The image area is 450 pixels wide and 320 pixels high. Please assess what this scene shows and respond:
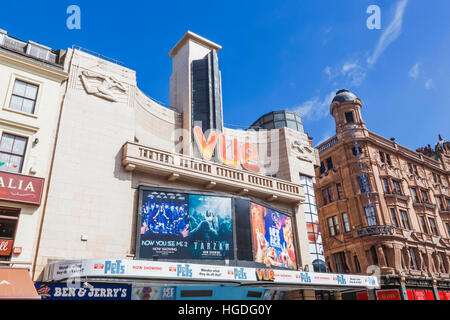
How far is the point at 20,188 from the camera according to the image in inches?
654

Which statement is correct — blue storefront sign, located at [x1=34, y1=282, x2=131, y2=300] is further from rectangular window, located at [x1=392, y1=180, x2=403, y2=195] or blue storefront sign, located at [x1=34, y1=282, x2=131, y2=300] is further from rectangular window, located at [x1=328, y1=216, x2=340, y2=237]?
rectangular window, located at [x1=392, y1=180, x2=403, y2=195]

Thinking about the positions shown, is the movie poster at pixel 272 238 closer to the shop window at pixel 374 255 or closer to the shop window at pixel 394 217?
the shop window at pixel 374 255

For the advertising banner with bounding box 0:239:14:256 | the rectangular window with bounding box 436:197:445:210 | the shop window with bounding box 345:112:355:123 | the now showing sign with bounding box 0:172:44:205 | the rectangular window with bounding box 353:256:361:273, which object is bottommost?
the advertising banner with bounding box 0:239:14:256

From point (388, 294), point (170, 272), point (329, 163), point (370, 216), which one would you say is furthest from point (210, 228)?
point (329, 163)

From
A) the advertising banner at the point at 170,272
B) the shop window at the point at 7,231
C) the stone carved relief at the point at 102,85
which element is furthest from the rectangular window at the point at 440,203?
the shop window at the point at 7,231

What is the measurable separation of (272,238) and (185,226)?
291 inches

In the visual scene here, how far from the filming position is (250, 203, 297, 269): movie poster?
23.8 metres

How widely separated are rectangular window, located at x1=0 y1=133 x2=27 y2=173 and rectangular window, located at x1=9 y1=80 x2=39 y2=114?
1.78 metres

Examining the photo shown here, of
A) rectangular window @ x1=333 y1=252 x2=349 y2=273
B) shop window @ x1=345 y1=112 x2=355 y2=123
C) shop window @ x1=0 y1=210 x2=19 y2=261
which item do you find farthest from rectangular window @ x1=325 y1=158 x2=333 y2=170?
shop window @ x1=0 y1=210 x2=19 y2=261

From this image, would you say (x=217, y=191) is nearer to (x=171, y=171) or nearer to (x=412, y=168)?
(x=171, y=171)

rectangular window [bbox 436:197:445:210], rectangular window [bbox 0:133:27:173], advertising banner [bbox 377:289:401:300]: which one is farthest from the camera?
rectangular window [bbox 436:197:445:210]

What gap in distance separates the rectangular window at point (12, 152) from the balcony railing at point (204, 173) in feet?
17.7

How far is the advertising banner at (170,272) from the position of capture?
14789mm
